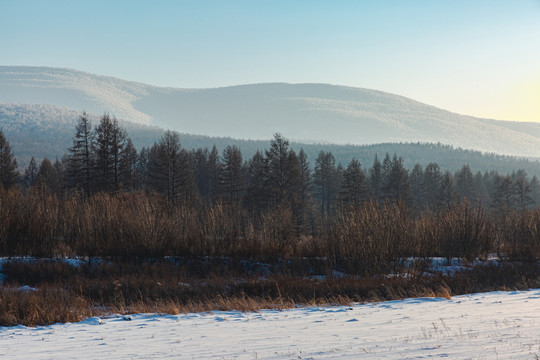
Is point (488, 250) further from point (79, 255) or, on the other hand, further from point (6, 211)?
point (6, 211)

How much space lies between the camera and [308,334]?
31.3 ft

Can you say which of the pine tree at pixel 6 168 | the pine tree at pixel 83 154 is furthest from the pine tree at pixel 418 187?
the pine tree at pixel 6 168

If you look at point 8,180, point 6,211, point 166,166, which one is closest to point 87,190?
point 166,166

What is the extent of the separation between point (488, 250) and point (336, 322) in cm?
1708

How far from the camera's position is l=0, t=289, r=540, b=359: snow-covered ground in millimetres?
7633

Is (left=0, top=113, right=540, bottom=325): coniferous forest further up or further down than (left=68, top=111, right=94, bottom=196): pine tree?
further down

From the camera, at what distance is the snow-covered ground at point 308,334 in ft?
25.0

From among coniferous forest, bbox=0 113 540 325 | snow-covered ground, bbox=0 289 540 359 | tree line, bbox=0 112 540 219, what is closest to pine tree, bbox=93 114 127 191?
tree line, bbox=0 112 540 219

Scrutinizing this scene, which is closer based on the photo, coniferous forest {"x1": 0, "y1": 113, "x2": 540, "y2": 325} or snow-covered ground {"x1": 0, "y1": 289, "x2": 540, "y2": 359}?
snow-covered ground {"x1": 0, "y1": 289, "x2": 540, "y2": 359}

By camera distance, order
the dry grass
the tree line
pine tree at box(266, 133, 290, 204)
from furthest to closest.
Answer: pine tree at box(266, 133, 290, 204) → the tree line → the dry grass

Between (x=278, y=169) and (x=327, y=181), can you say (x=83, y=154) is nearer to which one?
(x=278, y=169)

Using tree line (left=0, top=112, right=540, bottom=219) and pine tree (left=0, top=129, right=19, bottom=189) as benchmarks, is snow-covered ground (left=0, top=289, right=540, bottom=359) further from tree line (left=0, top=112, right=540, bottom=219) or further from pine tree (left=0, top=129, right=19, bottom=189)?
pine tree (left=0, top=129, right=19, bottom=189)

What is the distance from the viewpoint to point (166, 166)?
2018 inches

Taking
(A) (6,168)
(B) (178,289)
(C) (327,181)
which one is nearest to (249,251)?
(B) (178,289)
